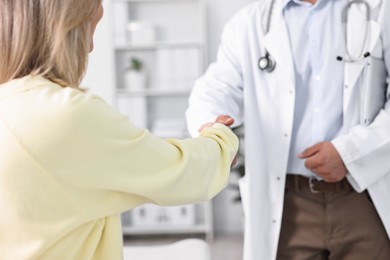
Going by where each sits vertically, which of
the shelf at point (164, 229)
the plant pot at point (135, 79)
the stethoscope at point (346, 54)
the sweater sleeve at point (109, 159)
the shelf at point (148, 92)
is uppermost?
the stethoscope at point (346, 54)

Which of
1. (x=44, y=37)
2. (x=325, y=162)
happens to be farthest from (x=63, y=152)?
(x=325, y=162)

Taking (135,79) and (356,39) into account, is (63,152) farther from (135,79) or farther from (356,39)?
(135,79)

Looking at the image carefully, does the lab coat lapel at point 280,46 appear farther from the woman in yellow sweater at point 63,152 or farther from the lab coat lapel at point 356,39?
the woman in yellow sweater at point 63,152

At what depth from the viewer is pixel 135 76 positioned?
402cm

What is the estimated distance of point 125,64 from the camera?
4211mm

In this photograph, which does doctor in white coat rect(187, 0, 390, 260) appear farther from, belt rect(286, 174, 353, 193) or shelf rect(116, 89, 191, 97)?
shelf rect(116, 89, 191, 97)

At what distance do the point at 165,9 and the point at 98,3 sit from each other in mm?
3095

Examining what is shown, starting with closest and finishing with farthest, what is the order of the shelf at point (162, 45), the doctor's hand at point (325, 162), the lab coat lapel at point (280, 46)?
the doctor's hand at point (325, 162), the lab coat lapel at point (280, 46), the shelf at point (162, 45)

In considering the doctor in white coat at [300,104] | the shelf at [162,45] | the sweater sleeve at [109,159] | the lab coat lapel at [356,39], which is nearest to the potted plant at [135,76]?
the shelf at [162,45]

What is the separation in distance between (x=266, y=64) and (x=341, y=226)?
509mm

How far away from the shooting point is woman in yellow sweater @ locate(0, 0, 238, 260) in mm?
971

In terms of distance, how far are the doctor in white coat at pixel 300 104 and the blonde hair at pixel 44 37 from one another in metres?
0.63

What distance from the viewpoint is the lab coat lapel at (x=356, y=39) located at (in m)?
1.67

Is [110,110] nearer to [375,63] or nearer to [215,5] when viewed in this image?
[375,63]
